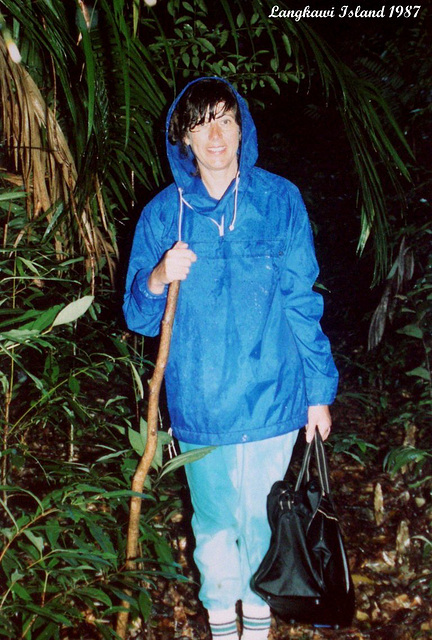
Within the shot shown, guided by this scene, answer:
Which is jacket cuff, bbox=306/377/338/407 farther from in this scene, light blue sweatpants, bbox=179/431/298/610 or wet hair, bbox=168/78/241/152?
wet hair, bbox=168/78/241/152

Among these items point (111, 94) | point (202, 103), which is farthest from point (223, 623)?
point (111, 94)

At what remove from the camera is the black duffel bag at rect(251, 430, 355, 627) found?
1683 millimetres

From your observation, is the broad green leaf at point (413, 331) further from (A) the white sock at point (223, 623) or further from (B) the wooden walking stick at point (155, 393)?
(B) the wooden walking stick at point (155, 393)

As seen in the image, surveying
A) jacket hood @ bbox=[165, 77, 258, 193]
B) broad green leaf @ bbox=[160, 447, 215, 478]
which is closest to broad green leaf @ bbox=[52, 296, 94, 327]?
broad green leaf @ bbox=[160, 447, 215, 478]

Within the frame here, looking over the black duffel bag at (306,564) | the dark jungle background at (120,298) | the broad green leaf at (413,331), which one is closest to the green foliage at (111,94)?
the dark jungle background at (120,298)

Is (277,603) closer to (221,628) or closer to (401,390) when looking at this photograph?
(221,628)

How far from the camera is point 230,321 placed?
5.59 feet

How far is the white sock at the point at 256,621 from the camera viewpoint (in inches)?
75.2

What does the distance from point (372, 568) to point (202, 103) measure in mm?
2081

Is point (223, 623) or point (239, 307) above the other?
point (239, 307)

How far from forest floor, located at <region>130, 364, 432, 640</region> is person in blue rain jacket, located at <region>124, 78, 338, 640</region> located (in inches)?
10.0

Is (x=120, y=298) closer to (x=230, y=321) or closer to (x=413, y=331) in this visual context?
(x=230, y=321)

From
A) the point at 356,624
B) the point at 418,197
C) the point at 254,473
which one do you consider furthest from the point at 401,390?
the point at 254,473

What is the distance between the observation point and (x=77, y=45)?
4.97 feet
